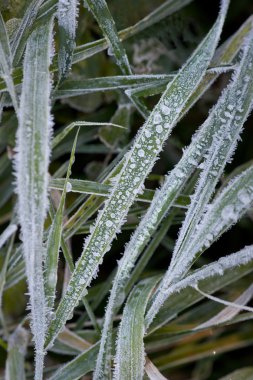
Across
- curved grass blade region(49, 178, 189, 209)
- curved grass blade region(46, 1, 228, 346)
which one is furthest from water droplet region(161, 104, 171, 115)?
curved grass blade region(49, 178, 189, 209)

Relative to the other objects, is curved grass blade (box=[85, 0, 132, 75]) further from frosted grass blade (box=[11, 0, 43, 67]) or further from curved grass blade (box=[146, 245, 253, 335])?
curved grass blade (box=[146, 245, 253, 335])

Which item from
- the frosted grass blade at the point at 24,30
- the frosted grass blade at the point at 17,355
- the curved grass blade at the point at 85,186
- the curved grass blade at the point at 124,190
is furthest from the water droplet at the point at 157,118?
the frosted grass blade at the point at 17,355

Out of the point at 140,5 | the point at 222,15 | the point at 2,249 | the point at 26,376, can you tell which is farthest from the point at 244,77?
the point at 26,376

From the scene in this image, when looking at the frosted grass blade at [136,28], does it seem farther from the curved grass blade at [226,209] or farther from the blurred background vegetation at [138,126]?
the curved grass blade at [226,209]

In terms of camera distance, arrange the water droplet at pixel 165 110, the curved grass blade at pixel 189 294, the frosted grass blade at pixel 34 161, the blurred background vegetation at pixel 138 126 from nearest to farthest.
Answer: the frosted grass blade at pixel 34 161
the water droplet at pixel 165 110
the curved grass blade at pixel 189 294
the blurred background vegetation at pixel 138 126

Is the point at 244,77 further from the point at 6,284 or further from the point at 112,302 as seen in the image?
the point at 6,284

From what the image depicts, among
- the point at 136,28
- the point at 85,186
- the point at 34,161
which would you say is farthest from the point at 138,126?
the point at 34,161
